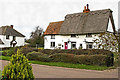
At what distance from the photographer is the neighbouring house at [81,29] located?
87.5 ft

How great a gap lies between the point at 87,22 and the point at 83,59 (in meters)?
15.7

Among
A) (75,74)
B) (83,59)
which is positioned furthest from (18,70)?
(83,59)

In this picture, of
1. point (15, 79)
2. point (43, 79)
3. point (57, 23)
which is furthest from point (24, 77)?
Result: point (57, 23)

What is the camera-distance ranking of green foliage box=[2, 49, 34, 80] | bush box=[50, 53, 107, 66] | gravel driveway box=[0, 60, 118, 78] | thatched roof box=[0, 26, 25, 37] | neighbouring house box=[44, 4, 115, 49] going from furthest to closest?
thatched roof box=[0, 26, 25, 37], neighbouring house box=[44, 4, 115, 49], bush box=[50, 53, 107, 66], gravel driveway box=[0, 60, 118, 78], green foliage box=[2, 49, 34, 80]

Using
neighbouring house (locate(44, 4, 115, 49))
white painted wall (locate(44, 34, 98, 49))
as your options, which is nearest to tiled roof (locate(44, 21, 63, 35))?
neighbouring house (locate(44, 4, 115, 49))

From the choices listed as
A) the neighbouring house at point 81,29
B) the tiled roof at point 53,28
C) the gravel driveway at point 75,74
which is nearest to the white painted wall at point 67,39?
the neighbouring house at point 81,29

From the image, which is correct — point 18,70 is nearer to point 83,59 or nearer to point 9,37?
point 83,59

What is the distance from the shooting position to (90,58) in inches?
543

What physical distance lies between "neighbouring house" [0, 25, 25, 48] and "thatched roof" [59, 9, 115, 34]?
21467mm

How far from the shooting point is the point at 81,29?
28250mm

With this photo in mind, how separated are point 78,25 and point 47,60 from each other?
1516cm

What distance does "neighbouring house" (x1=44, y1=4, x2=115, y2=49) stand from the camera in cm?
2666

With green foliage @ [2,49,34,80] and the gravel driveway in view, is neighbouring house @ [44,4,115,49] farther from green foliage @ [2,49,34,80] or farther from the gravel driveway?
green foliage @ [2,49,34,80]

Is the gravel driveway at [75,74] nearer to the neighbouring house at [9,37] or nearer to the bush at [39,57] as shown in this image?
the bush at [39,57]
